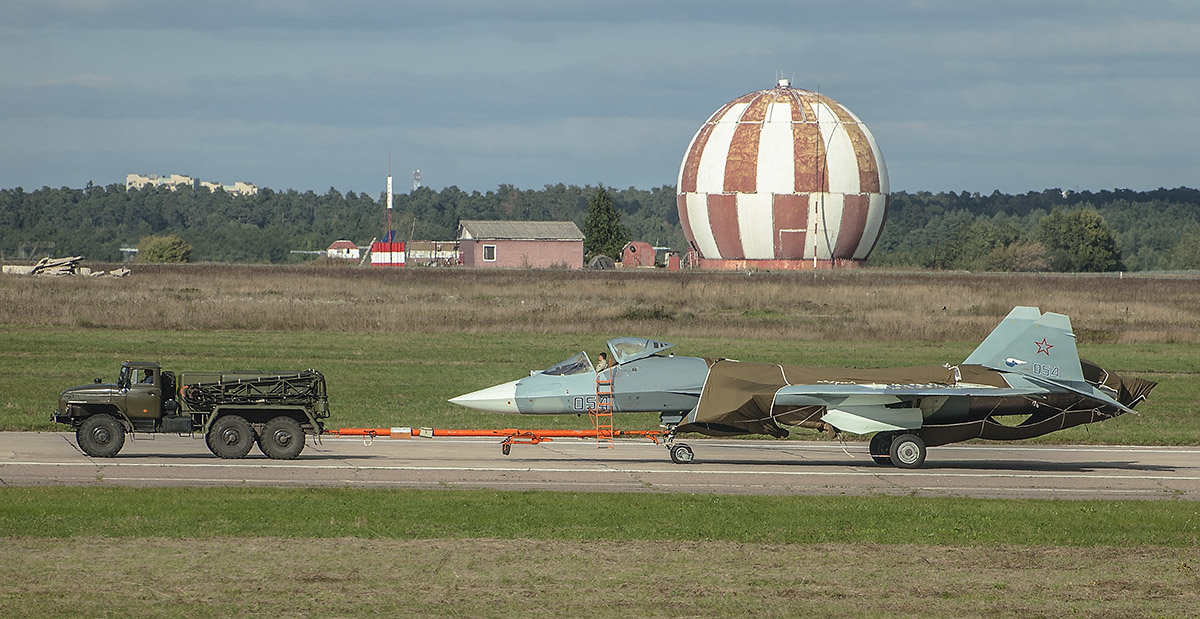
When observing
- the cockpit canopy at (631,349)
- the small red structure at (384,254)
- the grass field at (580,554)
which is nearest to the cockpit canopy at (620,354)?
the cockpit canopy at (631,349)

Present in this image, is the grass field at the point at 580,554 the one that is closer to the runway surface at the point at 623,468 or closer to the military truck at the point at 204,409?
the runway surface at the point at 623,468

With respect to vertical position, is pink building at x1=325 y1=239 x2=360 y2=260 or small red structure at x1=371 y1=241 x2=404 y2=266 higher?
pink building at x1=325 y1=239 x2=360 y2=260

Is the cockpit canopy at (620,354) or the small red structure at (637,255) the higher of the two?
the small red structure at (637,255)

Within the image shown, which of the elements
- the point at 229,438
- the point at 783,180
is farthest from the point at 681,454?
the point at 783,180

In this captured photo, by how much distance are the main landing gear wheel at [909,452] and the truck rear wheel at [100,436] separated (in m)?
12.8

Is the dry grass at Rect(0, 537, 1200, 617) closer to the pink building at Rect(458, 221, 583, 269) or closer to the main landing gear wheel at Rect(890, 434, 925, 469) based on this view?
the main landing gear wheel at Rect(890, 434, 925, 469)

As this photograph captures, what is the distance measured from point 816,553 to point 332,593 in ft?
18.0

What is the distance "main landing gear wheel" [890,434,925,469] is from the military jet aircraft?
0.02 m

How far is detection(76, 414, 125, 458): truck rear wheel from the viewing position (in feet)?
66.0

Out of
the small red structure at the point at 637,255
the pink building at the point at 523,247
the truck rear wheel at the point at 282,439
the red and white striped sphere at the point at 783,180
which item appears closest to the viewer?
the truck rear wheel at the point at 282,439


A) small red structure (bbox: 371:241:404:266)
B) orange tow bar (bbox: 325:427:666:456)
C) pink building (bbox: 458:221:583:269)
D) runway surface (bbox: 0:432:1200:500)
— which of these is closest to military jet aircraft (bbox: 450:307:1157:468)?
orange tow bar (bbox: 325:427:666:456)

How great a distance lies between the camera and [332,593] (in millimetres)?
11875

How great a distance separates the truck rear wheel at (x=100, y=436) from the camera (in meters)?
20.1

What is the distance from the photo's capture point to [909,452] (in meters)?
21.3
